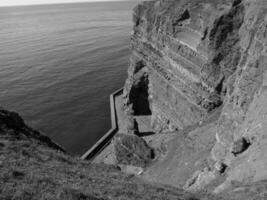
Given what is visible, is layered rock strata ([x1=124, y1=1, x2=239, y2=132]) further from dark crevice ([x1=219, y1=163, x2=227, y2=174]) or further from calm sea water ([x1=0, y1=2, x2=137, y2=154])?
dark crevice ([x1=219, y1=163, x2=227, y2=174])

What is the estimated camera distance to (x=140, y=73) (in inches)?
1745

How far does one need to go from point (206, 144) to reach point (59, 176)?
15.1 metres

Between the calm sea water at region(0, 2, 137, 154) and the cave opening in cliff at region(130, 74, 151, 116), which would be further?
the calm sea water at region(0, 2, 137, 154)

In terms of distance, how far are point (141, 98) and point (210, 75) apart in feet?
66.4

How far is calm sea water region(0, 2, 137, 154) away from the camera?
45750 millimetres

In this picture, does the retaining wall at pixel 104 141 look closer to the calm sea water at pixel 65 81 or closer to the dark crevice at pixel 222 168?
the calm sea water at pixel 65 81

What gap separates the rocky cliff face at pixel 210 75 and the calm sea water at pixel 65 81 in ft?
34.8

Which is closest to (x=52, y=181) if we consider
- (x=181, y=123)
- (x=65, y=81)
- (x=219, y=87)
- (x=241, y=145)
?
(x=241, y=145)

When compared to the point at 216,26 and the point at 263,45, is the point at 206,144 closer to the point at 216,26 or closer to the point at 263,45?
the point at 263,45

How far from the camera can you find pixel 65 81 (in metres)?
61.7

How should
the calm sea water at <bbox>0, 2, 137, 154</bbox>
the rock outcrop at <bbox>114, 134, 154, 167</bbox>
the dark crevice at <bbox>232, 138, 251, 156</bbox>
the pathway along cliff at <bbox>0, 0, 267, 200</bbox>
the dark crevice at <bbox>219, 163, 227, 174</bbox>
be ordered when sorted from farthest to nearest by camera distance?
1. the calm sea water at <bbox>0, 2, 137, 154</bbox>
2. the rock outcrop at <bbox>114, 134, 154, 167</bbox>
3. the dark crevice at <bbox>219, 163, 227, 174</bbox>
4. the dark crevice at <bbox>232, 138, 251, 156</bbox>
5. the pathway along cliff at <bbox>0, 0, 267, 200</bbox>

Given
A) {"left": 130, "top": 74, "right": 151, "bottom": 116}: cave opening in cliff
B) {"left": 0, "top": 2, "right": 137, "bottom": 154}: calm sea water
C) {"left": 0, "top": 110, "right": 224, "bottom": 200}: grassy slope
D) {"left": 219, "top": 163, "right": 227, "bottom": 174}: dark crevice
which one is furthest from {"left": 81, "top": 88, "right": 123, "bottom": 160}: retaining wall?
{"left": 219, "top": 163, "right": 227, "bottom": 174}: dark crevice

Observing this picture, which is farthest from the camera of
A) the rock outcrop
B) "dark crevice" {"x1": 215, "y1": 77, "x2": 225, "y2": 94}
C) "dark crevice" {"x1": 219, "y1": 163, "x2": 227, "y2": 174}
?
the rock outcrop

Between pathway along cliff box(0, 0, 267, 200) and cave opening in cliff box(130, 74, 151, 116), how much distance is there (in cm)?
19
